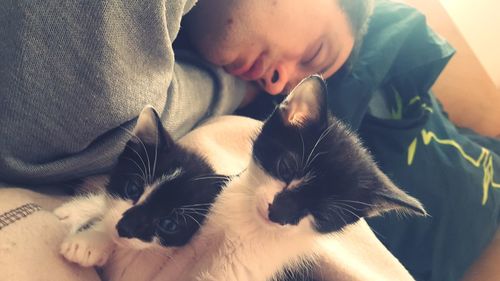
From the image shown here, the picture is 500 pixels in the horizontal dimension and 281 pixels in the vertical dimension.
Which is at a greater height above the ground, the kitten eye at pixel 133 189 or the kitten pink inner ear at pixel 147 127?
the kitten pink inner ear at pixel 147 127

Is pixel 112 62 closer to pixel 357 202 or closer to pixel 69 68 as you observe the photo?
pixel 69 68

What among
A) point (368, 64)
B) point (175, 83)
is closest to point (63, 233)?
point (175, 83)

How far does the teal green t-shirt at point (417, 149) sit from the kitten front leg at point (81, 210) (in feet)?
2.32

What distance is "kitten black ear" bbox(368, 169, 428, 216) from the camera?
Answer: 66 centimetres

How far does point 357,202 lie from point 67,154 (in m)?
0.46

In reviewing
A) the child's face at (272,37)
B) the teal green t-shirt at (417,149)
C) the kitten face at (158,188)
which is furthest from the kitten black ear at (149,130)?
the teal green t-shirt at (417,149)

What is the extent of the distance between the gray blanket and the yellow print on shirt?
848 millimetres

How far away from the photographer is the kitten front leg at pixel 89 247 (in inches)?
23.7

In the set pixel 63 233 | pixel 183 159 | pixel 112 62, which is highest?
pixel 112 62

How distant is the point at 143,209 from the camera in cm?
63

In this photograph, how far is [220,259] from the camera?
0.68m

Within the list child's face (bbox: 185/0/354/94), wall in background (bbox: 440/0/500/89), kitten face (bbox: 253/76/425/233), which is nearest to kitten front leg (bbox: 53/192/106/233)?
kitten face (bbox: 253/76/425/233)

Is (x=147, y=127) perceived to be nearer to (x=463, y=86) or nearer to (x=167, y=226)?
(x=167, y=226)

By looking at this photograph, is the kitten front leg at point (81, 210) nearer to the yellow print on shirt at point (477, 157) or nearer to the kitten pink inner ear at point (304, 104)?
the kitten pink inner ear at point (304, 104)
